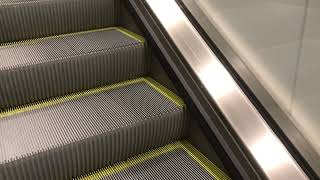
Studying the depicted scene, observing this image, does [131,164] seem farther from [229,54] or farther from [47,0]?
[47,0]

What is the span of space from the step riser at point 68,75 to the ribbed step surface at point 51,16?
341mm

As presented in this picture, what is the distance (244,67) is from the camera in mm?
1580

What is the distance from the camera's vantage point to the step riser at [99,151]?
131cm

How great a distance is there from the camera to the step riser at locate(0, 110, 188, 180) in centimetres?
131

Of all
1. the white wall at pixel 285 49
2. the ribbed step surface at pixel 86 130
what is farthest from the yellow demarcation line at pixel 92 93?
the white wall at pixel 285 49

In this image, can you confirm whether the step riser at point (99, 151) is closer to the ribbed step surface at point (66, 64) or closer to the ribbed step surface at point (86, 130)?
the ribbed step surface at point (86, 130)

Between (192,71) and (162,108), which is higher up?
(192,71)

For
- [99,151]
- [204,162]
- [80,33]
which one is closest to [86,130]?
[99,151]

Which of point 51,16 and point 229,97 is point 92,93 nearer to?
point 51,16

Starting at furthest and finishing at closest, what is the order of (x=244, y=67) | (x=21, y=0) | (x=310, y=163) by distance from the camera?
(x=21, y=0) < (x=244, y=67) < (x=310, y=163)

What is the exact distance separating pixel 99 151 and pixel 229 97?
0.59 m

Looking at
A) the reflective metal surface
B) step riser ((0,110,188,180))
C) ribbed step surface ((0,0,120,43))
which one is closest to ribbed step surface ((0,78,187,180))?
step riser ((0,110,188,180))

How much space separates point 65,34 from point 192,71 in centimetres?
79

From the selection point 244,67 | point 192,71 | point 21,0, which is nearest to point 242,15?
point 244,67
